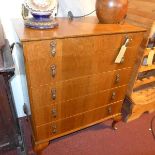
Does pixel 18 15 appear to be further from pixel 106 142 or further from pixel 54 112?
pixel 106 142

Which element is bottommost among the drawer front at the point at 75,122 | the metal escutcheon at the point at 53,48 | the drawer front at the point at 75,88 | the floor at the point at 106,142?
the floor at the point at 106,142

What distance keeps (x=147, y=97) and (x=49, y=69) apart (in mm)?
1301

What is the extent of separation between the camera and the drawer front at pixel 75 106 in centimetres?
121

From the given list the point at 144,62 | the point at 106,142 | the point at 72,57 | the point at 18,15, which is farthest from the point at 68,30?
the point at 106,142

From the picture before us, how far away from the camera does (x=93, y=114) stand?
1.50 m

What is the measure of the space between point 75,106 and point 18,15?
0.85 metres

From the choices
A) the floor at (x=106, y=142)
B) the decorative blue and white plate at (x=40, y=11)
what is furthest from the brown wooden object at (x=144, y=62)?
the decorative blue and white plate at (x=40, y=11)

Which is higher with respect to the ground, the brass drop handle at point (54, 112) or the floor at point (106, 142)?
→ the brass drop handle at point (54, 112)

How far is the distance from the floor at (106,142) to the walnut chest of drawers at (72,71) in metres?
0.26

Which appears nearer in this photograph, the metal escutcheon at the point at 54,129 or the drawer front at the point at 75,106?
the drawer front at the point at 75,106

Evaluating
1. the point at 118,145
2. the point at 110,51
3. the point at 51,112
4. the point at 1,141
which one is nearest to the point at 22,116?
the point at 1,141

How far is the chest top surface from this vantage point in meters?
0.93

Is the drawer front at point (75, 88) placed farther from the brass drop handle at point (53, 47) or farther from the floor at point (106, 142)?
the floor at point (106, 142)

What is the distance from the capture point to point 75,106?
1.33 meters
